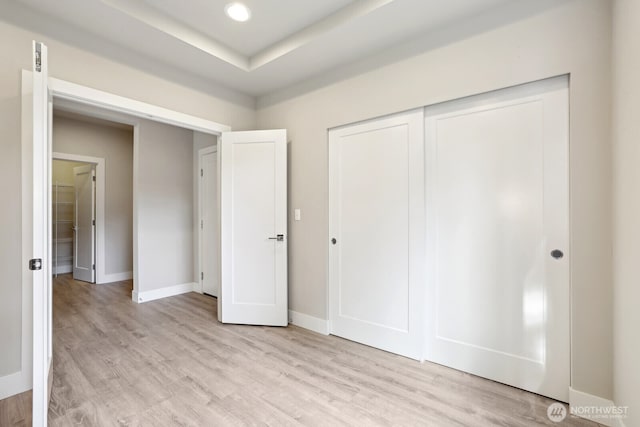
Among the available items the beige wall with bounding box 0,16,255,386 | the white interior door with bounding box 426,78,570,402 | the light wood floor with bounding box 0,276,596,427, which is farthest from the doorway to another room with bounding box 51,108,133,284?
the white interior door with bounding box 426,78,570,402

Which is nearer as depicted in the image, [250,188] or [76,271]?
[250,188]

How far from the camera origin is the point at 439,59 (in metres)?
2.29

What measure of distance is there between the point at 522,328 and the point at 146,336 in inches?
128

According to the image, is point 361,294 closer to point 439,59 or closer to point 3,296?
point 439,59

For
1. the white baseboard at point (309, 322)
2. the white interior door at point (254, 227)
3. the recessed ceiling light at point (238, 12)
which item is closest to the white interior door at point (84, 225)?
the white interior door at point (254, 227)

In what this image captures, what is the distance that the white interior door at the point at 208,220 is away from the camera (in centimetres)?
435

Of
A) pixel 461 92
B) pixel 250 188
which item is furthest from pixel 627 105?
pixel 250 188

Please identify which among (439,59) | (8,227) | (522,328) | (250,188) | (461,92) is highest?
(439,59)

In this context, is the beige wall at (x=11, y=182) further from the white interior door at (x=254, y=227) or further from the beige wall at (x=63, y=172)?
the beige wall at (x=63, y=172)

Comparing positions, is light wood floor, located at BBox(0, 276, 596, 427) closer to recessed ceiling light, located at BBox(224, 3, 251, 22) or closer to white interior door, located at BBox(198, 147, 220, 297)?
white interior door, located at BBox(198, 147, 220, 297)

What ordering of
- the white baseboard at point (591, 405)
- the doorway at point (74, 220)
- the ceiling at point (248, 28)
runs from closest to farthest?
the white baseboard at point (591, 405)
the ceiling at point (248, 28)
the doorway at point (74, 220)

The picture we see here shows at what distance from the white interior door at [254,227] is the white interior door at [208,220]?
3.85 feet

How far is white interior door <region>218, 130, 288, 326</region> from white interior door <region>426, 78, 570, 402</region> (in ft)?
5.00

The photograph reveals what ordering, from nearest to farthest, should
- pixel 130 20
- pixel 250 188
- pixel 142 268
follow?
pixel 130 20, pixel 250 188, pixel 142 268
